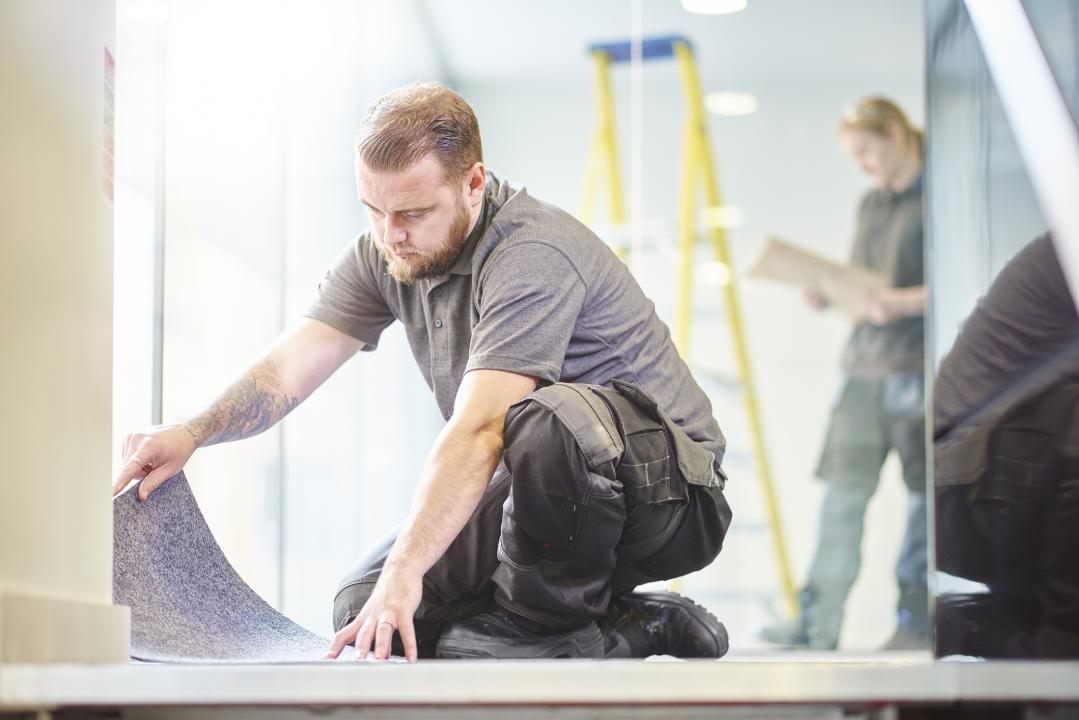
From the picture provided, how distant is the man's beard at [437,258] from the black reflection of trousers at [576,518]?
0.91ft

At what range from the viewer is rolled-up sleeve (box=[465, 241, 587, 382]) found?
1454 mm

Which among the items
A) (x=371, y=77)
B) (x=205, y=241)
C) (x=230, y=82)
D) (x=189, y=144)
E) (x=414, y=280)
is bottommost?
(x=414, y=280)

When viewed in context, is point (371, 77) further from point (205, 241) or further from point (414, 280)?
point (414, 280)

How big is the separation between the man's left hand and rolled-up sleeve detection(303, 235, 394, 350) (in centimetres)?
63

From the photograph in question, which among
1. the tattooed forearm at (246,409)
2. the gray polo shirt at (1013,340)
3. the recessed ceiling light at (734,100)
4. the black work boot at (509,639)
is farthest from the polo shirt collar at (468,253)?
the recessed ceiling light at (734,100)

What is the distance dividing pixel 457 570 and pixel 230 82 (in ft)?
5.00

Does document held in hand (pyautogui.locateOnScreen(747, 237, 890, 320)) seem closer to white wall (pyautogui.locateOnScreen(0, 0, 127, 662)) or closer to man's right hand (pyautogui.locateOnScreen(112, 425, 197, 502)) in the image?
man's right hand (pyautogui.locateOnScreen(112, 425, 197, 502))

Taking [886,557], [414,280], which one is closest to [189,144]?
[414,280]

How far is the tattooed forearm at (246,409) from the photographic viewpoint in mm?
1606

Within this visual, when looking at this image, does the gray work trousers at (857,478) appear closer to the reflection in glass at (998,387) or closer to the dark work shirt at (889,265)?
the dark work shirt at (889,265)

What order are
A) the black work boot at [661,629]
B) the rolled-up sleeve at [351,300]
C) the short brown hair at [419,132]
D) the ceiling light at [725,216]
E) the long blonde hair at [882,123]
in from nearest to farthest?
1. the short brown hair at [419,132]
2. the black work boot at [661,629]
3. the rolled-up sleeve at [351,300]
4. the long blonde hair at [882,123]
5. the ceiling light at [725,216]

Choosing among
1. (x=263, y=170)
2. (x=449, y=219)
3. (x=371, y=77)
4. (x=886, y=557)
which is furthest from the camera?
(x=886, y=557)

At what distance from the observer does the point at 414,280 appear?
165 centimetres

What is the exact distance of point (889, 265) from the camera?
3879mm
